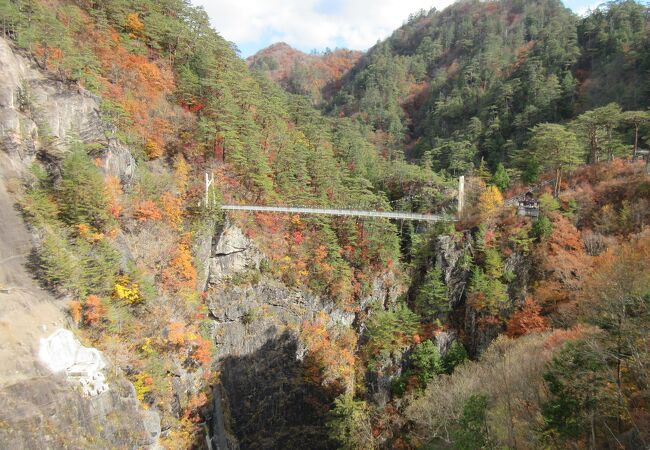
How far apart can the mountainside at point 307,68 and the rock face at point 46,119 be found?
198 feet

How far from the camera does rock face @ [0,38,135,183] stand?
50.4ft

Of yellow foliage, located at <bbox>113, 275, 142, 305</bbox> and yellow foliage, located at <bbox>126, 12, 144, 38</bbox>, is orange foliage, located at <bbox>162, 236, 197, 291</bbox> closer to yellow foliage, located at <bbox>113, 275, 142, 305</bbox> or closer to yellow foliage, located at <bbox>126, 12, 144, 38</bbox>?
yellow foliage, located at <bbox>113, 275, 142, 305</bbox>

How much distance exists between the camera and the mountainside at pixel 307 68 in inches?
3248

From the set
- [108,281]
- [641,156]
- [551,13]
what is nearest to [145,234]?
[108,281]

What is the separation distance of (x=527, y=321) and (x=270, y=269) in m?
14.1

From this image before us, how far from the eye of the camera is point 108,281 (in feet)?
48.8

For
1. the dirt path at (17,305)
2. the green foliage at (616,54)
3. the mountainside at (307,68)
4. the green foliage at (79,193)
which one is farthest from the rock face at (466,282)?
the mountainside at (307,68)

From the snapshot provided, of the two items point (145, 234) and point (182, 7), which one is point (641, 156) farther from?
point (182, 7)

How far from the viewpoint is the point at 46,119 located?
1692 centimetres

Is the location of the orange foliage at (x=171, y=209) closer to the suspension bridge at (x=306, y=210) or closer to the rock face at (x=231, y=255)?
the suspension bridge at (x=306, y=210)

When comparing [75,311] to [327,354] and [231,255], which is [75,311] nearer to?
[231,255]

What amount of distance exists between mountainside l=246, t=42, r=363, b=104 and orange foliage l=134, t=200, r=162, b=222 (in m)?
62.1

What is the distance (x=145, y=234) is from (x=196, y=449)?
1013 centimetres

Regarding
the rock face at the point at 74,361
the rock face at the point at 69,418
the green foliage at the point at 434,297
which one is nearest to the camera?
the rock face at the point at 69,418
